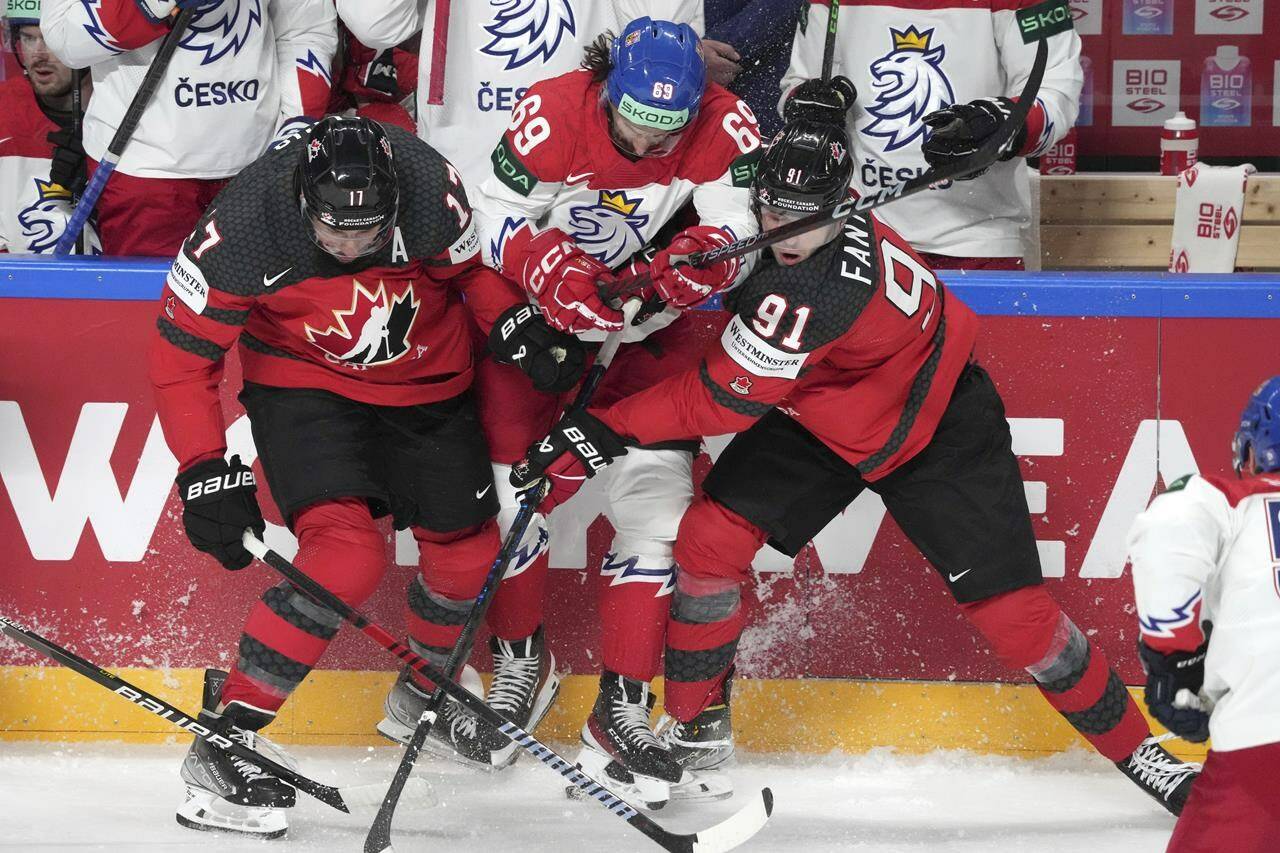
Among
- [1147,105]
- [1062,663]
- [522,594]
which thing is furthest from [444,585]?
[1147,105]

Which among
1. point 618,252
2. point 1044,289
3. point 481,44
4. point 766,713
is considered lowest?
point 766,713

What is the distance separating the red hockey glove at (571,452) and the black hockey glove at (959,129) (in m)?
0.77

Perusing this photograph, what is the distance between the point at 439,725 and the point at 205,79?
4.35ft

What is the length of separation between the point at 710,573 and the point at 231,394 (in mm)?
1002

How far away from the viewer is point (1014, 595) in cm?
280

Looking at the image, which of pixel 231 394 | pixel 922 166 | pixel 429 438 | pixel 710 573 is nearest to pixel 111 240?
pixel 231 394

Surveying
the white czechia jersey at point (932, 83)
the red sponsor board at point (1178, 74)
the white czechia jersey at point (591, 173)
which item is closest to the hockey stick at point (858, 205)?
the white czechia jersey at point (591, 173)

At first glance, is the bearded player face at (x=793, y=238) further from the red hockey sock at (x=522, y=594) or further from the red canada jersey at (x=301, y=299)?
the red hockey sock at (x=522, y=594)

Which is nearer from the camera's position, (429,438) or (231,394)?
(429,438)

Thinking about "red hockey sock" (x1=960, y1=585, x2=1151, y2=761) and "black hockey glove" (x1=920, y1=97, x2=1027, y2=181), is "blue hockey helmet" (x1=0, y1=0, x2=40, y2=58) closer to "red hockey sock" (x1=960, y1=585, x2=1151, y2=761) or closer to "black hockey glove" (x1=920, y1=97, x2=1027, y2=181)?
"black hockey glove" (x1=920, y1=97, x2=1027, y2=181)

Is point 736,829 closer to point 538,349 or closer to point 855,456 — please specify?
point 855,456

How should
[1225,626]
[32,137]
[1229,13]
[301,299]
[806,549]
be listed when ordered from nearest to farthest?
[1225,626] → [301,299] → [806,549] → [32,137] → [1229,13]

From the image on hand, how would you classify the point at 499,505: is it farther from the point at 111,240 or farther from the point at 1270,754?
the point at 1270,754

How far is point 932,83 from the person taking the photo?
10.9ft
